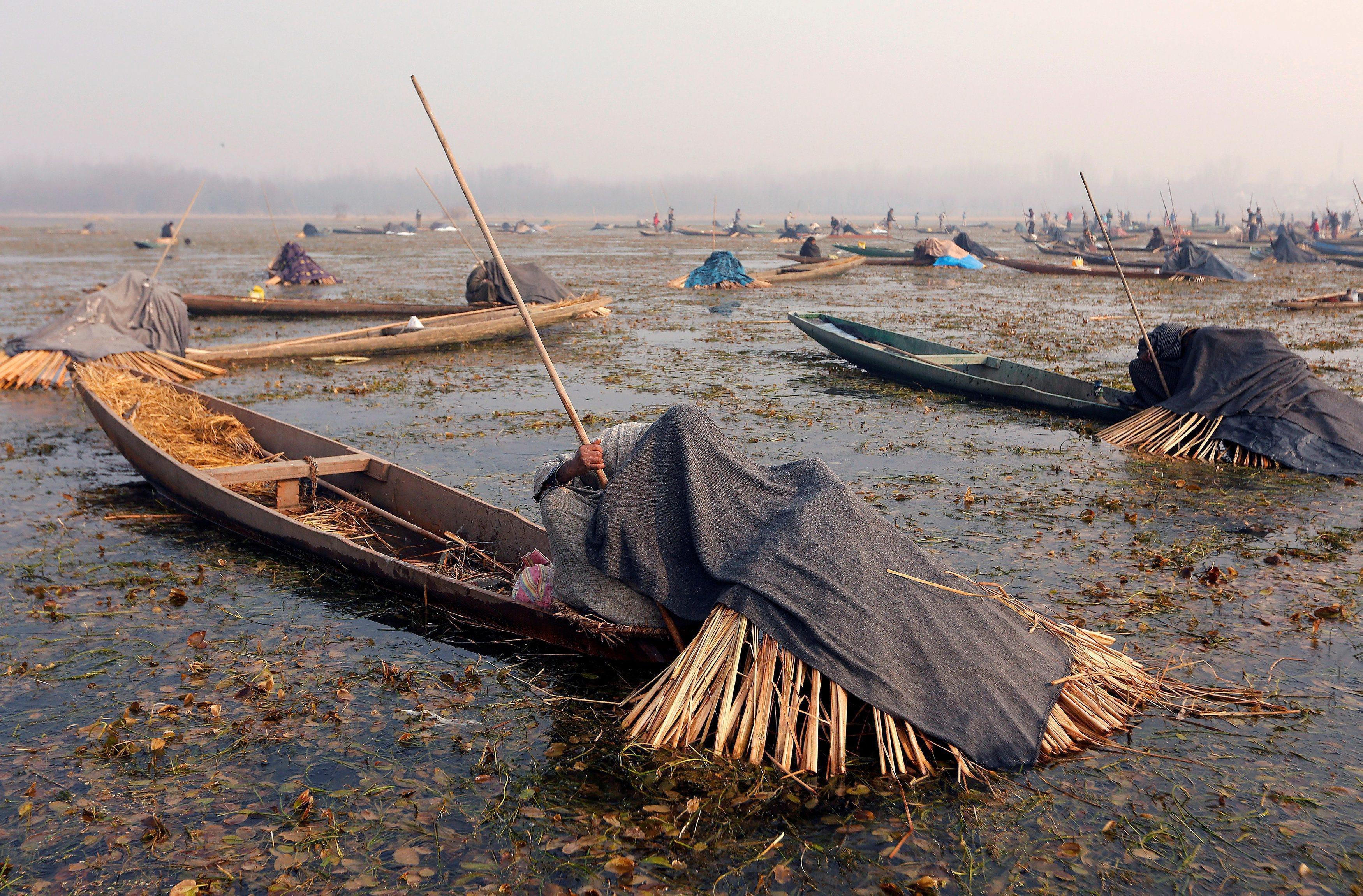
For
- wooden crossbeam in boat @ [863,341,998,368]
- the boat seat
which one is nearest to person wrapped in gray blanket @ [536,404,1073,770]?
the boat seat

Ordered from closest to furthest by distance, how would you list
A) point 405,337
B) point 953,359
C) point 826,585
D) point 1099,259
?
1. point 826,585
2. point 953,359
3. point 405,337
4. point 1099,259

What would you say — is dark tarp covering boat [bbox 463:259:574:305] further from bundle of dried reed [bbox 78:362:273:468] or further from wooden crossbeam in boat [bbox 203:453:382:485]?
wooden crossbeam in boat [bbox 203:453:382:485]

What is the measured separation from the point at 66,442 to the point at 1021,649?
1029 cm

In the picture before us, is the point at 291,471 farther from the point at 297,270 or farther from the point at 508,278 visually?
the point at 297,270

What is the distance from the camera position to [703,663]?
407 centimetres

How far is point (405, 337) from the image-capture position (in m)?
15.3

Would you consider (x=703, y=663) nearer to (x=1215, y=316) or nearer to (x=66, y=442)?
(x=66, y=442)

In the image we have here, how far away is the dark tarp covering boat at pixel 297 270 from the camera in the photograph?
27047 millimetres

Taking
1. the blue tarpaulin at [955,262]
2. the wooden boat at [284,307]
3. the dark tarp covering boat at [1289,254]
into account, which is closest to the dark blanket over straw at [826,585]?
the wooden boat at [284,307]

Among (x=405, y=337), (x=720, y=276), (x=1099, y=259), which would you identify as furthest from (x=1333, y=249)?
(x=405, y=337)

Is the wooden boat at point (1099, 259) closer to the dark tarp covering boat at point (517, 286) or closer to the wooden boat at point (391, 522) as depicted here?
the dark tarp covering boat at point (517, 286)

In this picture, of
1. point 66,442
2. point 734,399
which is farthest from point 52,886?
point 734,399

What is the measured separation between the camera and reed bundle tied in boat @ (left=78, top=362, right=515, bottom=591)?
19.9 feet

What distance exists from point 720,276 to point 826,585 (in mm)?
23678
